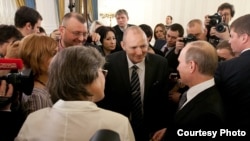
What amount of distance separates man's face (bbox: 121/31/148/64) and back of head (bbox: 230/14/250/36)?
0.69m

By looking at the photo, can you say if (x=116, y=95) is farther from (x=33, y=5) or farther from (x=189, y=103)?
(x=33, y=5)

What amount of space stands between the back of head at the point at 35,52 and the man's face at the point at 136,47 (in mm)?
764

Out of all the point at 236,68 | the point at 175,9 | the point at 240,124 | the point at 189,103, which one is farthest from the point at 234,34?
the point at 175,9

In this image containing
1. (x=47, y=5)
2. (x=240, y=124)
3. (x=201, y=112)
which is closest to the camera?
(x=201, y=112)

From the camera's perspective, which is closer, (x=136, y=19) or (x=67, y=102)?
(x=67, y=102)

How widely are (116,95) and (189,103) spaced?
2.31ft

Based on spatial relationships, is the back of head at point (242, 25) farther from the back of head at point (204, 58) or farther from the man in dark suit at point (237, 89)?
the back of head at point (204, 58)

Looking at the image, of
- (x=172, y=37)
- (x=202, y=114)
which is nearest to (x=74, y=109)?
(x=202, y=114)

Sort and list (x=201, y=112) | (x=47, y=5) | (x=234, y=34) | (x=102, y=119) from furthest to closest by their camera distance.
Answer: (x=47, y=5) < (x=234, y=34) < (x=201, y=112) < (x=102, y=119)

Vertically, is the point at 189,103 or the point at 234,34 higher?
the point at 234,34

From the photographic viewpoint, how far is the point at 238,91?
5.28ft

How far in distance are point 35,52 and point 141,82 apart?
92cm

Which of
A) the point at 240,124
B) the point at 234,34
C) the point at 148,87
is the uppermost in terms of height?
the point at 234,34

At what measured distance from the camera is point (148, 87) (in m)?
1.93
